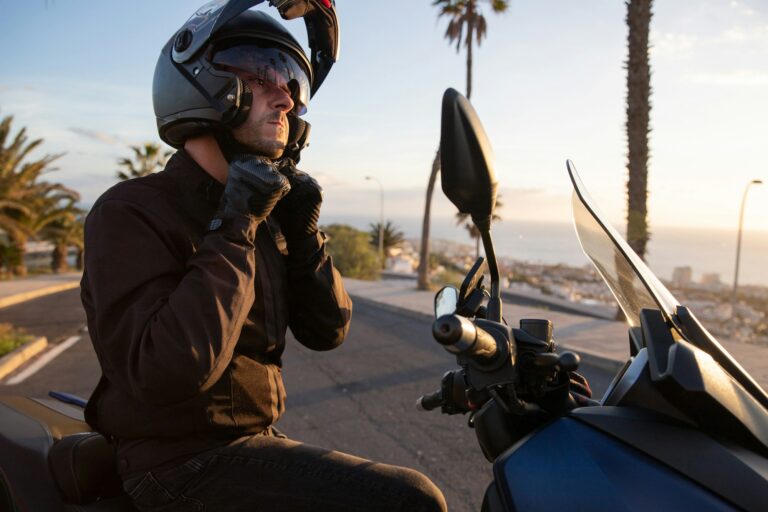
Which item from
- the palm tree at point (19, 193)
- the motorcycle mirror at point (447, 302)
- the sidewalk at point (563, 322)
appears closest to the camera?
the motorcycle mirror at point (447, 302)

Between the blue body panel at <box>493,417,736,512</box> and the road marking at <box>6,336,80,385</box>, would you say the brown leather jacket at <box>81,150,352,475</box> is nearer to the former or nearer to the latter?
the blue body panel at <box>493,417,736,512</box>

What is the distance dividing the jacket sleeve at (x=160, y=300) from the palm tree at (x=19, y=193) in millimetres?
18610

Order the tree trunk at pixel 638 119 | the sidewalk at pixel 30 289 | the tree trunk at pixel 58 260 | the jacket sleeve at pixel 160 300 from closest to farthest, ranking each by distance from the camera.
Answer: the jacket sleeve at pixel 160 300 → the tree trunk at pixel 638 119 → the sidewalk at pixel 30 289 → the tree trunk at pixel 58 260

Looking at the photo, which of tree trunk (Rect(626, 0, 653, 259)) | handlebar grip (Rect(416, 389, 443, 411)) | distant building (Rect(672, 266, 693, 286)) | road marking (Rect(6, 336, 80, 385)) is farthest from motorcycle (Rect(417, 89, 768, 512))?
distant building (Rect(672, 266, 693, 286))

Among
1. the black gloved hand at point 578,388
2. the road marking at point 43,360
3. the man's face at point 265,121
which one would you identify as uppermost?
the man's face at point 265,121

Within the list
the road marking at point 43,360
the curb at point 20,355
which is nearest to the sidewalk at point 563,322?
the road marking at point 43,360

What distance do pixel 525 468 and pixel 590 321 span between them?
1079 centimetres

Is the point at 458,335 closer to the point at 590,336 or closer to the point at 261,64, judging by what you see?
the point at 261,64

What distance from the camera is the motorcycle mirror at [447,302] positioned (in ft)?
4.63

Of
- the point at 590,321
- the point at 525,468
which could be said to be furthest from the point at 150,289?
the point at 590,321

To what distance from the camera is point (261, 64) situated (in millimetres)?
1888

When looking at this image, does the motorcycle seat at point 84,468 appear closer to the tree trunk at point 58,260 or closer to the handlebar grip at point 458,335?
the handlebar grip at point 458,335

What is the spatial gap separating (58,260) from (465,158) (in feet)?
82.7

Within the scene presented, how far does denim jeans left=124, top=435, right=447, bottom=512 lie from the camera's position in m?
1.39
